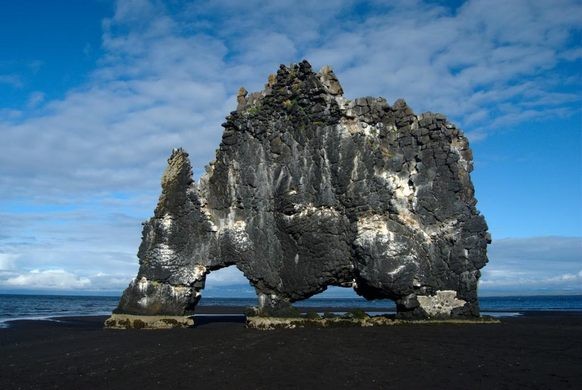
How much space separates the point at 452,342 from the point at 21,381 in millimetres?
18273

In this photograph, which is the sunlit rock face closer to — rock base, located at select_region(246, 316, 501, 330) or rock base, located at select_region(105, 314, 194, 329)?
rock base, located at select_region(105, 314, 194, 329)

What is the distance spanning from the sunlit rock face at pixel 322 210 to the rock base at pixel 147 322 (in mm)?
659

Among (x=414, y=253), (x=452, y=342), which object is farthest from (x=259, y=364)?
(x=414, y=253)

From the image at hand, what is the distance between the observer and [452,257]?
36469 millimetres

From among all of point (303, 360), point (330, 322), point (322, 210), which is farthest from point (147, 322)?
point (303, 360)

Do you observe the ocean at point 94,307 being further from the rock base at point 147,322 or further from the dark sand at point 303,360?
the dark sand at point 303,360

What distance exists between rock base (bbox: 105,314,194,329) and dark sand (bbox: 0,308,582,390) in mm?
4156

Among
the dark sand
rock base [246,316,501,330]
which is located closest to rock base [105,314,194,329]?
the dark sand

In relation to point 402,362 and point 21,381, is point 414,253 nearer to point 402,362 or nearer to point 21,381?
point 402,362

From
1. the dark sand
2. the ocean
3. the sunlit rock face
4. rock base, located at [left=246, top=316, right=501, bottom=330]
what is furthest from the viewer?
the ocean

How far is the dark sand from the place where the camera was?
17234 millimetres

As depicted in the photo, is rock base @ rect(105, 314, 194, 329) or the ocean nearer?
rock base @ rect(105, 314, 194, 329)

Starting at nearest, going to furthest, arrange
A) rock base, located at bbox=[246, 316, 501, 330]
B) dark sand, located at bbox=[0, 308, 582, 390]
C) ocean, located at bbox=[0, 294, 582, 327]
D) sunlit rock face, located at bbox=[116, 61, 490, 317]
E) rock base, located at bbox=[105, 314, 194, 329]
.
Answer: dark sand, located at bbox=[0, 308, 582, 390] < rock base, located at bbox=[246, 316, 501, 330] < sunlit rock face, located at bbox=[116, 61, 490, 317] < rock base, located at bbox=[105, 314, 194, 329] < ocean, located at bbox=[0, 294, 582, 327]

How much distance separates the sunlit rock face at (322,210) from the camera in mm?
36281
